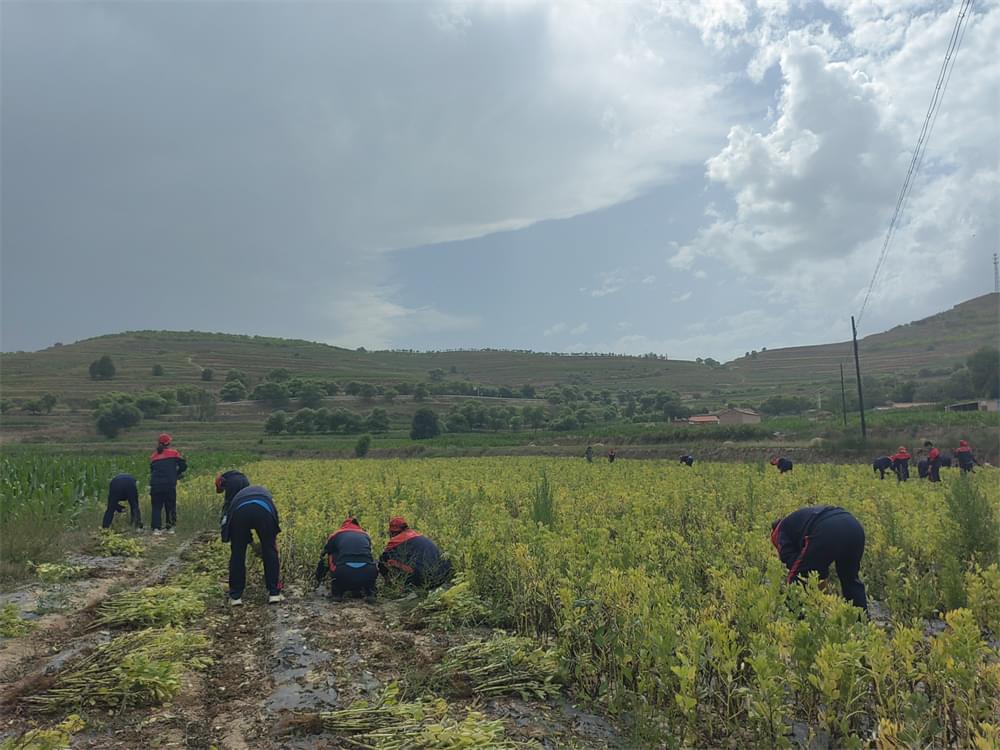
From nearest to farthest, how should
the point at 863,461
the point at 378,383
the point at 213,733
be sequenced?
the point at 213,733 < the point at 863,461 < the point at 378,383

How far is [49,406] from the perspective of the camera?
71.2 meters

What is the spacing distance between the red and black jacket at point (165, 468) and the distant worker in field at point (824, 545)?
10.8m

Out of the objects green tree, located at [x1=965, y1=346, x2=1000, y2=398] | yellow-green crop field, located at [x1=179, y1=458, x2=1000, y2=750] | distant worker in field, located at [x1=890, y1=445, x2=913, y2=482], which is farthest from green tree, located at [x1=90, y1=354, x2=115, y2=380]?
green tree, located at [x1=965, y1=346, x2=1000, y2=398]

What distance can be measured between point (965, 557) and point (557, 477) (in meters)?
12.6

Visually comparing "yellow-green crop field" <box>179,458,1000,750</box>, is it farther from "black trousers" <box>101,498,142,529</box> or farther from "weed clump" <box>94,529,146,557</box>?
"black trousers" <box>101,498,142,529</box>

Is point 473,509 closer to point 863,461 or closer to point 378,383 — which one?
point 863,461

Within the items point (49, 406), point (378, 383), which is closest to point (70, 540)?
point (49, 406)

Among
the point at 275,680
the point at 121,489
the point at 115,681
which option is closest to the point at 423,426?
the point at 121,489

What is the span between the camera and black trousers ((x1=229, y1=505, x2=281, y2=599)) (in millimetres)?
7402

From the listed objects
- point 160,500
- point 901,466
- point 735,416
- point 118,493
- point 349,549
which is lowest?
point 901,466

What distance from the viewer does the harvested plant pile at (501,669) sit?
15.3ft

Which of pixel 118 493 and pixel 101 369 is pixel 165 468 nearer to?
pixel 118 493

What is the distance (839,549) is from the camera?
5.65 metres

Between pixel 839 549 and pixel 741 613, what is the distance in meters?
1.73
